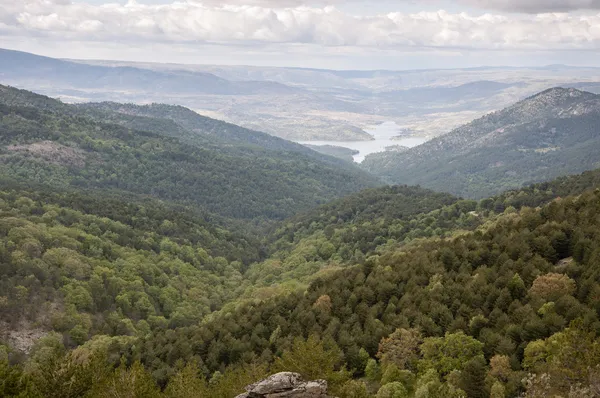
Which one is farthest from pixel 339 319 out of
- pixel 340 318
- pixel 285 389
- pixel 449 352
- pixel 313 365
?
pixel 285 389

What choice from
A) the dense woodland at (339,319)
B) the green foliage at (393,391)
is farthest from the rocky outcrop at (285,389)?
the green foliage at (393,391)

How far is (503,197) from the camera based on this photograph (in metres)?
192

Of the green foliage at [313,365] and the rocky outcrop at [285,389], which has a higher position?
the rocky outcrop at [285,389]

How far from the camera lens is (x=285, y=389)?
47500 mm

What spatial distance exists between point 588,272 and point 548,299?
718cm

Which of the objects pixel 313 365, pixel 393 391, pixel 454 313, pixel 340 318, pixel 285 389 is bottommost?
pixel 340 318

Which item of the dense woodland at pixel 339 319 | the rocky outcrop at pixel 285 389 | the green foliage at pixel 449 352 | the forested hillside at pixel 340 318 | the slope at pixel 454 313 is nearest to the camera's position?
the rocky outcrop at pixel 285 389

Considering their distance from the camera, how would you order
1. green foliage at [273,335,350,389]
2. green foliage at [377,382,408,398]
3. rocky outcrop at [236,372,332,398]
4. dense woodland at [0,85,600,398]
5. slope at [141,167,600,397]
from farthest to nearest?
slope at [141,167,600,397]
green foliage at [273,335,350,389]
dense woodland at [0,85,600,398]
green foliage at [377,382,408,398]
rocky outcrop at [236,372,332,398]

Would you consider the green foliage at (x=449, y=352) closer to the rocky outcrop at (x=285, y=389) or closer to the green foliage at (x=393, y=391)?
the green foliage at (x=393, y=391)

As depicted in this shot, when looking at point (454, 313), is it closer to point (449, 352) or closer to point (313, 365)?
point (449, 352)

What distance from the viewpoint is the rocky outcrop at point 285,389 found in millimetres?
47037

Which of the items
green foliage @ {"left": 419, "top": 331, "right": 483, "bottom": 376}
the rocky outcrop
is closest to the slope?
green foliage @ {"left": 419, "top": 331, "right": 483, "bottom": 376}

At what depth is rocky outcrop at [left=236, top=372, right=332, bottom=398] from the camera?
47037 millimetres

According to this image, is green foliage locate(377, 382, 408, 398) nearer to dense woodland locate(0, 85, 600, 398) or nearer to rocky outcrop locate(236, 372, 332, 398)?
dense woodland locate(0, 85, 600, 398)
